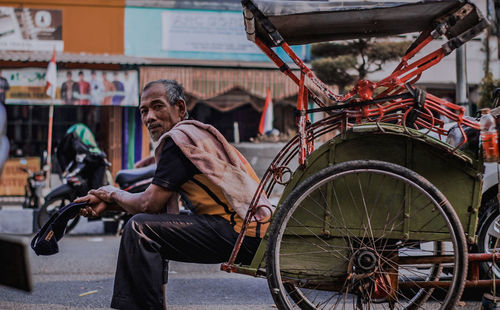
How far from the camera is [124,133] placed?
13.9m

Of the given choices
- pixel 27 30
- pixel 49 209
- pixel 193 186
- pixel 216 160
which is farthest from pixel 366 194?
pixel 27 30

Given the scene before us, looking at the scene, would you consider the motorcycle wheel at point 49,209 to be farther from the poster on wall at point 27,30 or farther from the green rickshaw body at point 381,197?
the poster on wall at point 27,30

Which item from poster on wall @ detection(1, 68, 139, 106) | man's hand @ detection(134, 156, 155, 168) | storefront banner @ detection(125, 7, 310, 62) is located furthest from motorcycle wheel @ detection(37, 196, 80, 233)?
storefront banner @ detection(125, 7, 310, 62)

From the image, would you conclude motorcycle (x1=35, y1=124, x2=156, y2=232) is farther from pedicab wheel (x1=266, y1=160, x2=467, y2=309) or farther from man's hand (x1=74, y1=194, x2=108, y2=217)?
pedicab wheel (x1=266, y1=160, x2=467, y2=309)

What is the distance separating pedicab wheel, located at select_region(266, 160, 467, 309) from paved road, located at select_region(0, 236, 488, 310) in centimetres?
134

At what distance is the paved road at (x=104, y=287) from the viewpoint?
3846 mm

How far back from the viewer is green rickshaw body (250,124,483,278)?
2426 millimetres

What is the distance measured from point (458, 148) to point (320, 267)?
0.80 m

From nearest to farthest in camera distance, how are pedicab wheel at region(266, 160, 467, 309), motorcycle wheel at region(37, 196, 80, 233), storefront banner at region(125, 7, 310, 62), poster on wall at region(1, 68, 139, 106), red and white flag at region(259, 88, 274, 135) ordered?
pedicab wheel at region(266, 160, 467, 309)
motorcycle wheel at region(37, 196, 80, 233)
poster on wall at region(1, 68, 139, 106)
red and white flag at region(259, 88, 274, 135)
storefront banner at region(125, 7, 310, 62)

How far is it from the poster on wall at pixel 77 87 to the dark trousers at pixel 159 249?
1082 centimetres

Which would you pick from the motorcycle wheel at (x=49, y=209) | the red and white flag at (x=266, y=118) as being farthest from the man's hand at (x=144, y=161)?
the red and white flag at (x=266, y=118)

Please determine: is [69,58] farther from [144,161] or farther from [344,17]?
[344,17]

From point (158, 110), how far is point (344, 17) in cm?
102

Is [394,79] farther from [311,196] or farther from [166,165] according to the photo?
[166,165]
